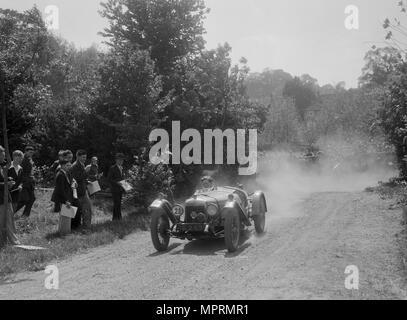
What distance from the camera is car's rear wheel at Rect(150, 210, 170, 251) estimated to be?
983 centimetres

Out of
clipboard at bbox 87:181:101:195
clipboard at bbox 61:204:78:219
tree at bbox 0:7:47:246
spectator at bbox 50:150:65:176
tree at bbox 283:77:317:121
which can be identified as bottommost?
clipboard at bbox 61:204:78:219

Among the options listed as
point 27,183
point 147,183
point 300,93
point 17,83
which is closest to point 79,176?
point 27,183

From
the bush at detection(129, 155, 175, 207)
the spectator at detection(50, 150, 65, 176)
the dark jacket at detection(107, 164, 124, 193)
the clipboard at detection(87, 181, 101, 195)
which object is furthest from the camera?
the bush at detection(129, 155, 175, 207)

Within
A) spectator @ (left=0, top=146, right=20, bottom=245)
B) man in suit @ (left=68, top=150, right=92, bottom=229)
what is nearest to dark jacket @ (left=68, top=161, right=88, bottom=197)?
man in suit @ (left=68, top=150, right=92, bottom=229)

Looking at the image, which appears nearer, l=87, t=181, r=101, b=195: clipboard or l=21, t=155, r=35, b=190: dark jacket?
l=21, t=155, r=35, b=190: dark jacket

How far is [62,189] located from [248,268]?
17.8ft

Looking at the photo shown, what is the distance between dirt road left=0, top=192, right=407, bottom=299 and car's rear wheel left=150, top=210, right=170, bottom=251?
0.80 feet

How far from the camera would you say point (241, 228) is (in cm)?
1100

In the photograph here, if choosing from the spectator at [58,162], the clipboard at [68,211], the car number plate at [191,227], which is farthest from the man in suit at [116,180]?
the car number plate at [191,227]

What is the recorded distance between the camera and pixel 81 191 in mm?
11836

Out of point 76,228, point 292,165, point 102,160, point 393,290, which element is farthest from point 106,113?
point 292,165

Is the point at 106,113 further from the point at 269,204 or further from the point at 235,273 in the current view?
the point at 235,273

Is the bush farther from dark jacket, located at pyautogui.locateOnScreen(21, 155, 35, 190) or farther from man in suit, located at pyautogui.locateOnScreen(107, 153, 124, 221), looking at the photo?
dark jacket, located at pyautogui.locateOnScreen(21, 155, 35, 190)

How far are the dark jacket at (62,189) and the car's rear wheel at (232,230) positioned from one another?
4181 millimetres
